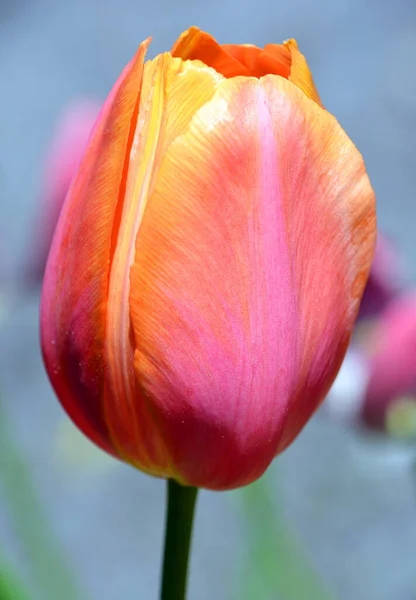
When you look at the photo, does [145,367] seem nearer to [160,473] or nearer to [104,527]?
[160,473]

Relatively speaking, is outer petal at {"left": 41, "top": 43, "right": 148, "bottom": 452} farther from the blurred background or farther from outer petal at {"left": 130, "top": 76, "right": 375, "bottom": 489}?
the blurred background

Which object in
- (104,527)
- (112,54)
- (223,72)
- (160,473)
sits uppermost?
(112,54)

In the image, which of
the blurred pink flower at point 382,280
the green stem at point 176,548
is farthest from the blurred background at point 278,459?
the green stem at point 176,548

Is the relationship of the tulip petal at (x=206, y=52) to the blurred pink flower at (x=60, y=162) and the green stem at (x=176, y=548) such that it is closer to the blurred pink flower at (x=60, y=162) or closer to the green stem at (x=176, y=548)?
the green stem at (x=176, y=548)

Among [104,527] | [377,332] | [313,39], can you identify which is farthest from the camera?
[313,39]

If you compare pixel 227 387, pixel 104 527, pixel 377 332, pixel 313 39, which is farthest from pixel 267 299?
pixel 313 39

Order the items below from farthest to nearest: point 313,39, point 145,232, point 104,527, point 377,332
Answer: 1. point 313,39
2. point 104,527
3. point 377,332
4. point 145,232
